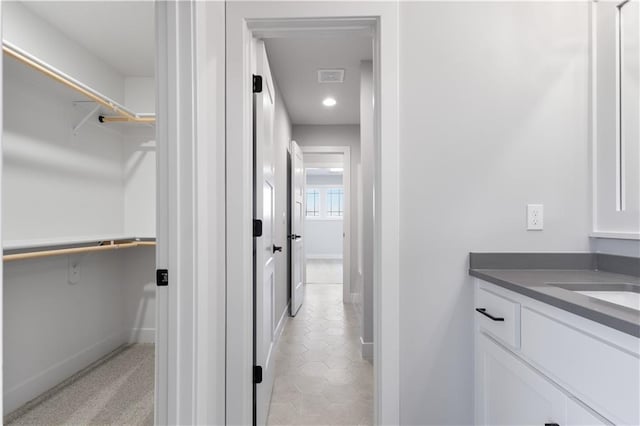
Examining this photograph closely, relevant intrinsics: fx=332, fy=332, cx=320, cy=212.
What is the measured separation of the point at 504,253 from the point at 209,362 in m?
1.39

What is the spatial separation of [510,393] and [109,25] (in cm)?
303

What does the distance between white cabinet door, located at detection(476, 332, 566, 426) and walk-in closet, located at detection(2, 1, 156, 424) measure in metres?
1.83

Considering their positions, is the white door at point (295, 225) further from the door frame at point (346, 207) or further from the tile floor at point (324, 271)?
the tile floor at point (324, 271)

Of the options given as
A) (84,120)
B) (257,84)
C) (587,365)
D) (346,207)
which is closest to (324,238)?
(346,207)

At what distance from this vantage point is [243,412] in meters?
1.51

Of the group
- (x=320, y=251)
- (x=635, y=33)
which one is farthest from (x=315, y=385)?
(x=320, y=251)

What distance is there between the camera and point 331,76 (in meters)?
3.09

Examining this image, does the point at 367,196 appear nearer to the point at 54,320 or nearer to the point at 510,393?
the point at 510,393

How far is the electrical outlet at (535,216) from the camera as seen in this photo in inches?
59.9

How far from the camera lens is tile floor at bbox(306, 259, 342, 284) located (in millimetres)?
6250

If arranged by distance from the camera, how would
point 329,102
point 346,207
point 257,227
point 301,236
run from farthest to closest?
point 346,207
point 301,236
point 329,102
point 257,227

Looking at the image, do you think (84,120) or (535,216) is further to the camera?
(84,120)

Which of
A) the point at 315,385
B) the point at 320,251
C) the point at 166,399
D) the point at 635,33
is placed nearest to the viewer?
the point at 166,399

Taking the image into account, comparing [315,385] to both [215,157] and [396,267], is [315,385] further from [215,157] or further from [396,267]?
[215,157]
